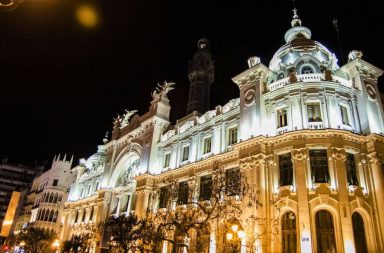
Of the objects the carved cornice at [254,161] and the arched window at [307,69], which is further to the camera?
the arched window at [307,69]

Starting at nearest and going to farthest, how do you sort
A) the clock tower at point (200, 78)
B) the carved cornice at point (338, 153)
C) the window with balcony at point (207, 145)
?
1. the carved cornice at point (338, 153)
2. the window with balcony at point (207, 145)
3. the clock tower at point (200, 78)

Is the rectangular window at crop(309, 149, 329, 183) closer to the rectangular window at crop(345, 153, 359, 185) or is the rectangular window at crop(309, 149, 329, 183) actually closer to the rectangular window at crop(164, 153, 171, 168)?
the rectangular window at crop(345, 153, 359, 185)

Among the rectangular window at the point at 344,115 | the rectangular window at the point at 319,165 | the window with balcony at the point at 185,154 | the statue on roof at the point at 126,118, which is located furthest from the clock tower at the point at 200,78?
the rectangular window at the point at 319,165

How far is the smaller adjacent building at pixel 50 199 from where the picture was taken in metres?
68.3

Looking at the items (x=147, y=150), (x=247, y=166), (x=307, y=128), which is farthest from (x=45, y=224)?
(x=307, y=128)

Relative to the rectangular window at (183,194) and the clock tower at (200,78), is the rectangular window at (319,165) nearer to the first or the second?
the rectangular window at (183,194)

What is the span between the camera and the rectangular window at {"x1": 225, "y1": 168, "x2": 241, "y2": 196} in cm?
2695

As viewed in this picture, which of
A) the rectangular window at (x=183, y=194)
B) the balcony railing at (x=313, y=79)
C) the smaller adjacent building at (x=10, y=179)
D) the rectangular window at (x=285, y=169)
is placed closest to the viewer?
the rectangular window at (x=285, y=169)

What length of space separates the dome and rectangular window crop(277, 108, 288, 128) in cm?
517

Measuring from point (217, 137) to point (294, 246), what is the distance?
1448 centimetres

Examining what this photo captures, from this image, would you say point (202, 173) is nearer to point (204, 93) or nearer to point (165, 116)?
point (165, 116)

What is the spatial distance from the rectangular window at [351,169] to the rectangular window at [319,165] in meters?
1.83

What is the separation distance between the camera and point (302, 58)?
3447 centimetres

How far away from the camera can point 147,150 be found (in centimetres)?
4509
